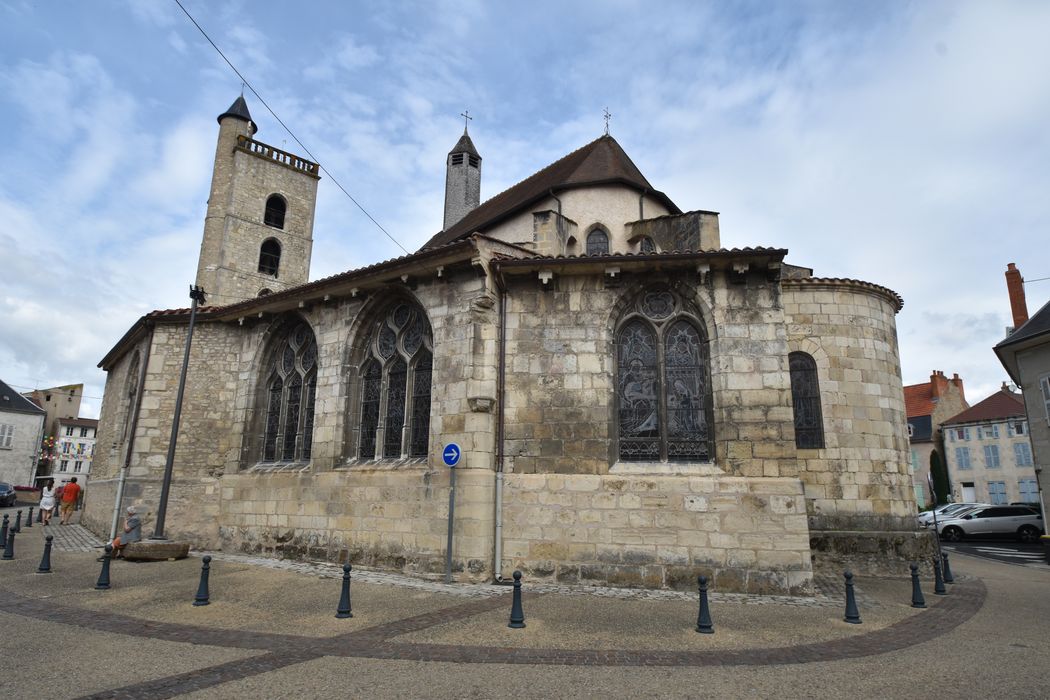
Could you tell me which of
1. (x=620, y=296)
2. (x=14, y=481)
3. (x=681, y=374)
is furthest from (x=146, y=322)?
(x=14, y=481)

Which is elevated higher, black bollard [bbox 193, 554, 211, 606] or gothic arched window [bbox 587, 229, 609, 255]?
gothic arched window [bbox 587, 229, 609, 255]

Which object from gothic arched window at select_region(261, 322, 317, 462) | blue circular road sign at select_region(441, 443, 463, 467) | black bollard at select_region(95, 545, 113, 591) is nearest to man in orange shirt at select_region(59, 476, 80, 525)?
gothic arched window at select_region(261, 322, 317, 462)

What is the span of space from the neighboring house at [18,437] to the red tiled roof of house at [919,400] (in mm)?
56707

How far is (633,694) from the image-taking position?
4379mm

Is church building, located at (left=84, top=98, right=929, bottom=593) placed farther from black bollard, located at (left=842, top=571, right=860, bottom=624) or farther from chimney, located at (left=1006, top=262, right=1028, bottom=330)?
chimney, located at (left=1006, top=262, right=1028, bottom=330)

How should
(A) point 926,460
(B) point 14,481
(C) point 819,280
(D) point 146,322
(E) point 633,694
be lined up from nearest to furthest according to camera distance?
(E) point 633,694
(C) point 819,280
(D) point 146,322
(A) point 926,460
(B) point 14,481

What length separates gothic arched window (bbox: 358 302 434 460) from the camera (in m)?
10.3

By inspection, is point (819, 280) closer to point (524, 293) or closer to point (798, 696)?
point (524, 293)

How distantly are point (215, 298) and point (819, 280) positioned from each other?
22614 mm

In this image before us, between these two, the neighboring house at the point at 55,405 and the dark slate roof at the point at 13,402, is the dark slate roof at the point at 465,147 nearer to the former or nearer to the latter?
the dark slate roof at the point at 13,402

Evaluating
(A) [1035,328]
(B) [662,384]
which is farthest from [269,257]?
(A) [1035,328]

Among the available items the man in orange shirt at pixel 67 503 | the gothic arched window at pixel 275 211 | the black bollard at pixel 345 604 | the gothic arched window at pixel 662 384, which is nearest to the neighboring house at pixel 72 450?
the gothic arched window at pixel 275 211

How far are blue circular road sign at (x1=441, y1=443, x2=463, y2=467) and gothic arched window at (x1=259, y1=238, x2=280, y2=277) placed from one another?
21613 millimetres

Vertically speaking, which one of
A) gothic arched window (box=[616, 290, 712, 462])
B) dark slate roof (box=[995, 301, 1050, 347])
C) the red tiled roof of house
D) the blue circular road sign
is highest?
the red tiled roof of house
